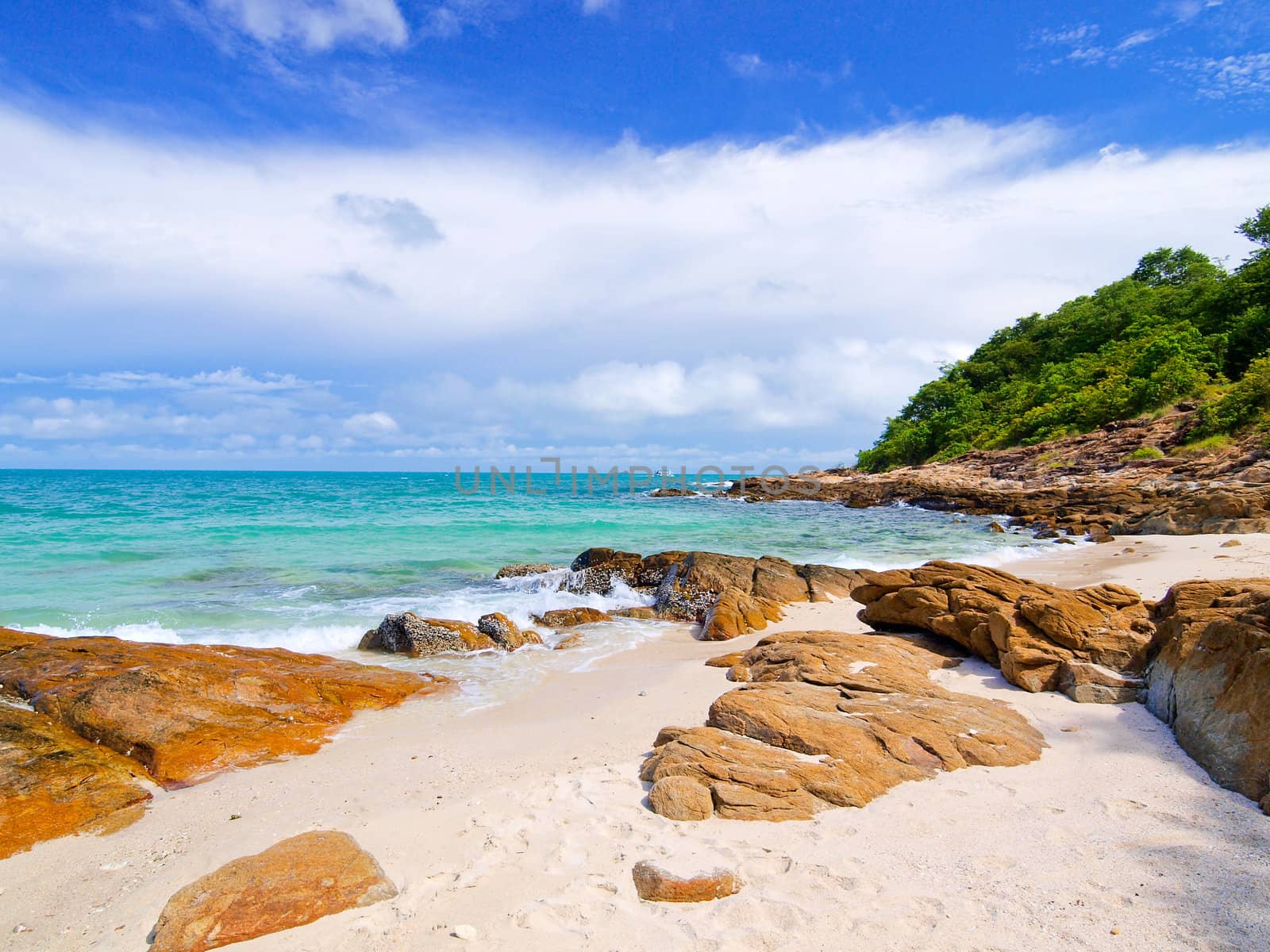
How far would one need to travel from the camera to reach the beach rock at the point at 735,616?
10945 mm

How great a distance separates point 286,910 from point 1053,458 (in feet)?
137

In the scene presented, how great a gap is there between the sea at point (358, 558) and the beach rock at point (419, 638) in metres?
0.29

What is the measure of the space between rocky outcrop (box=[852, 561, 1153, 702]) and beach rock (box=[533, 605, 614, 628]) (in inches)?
207

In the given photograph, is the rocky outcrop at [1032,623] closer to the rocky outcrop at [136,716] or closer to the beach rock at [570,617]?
the beach rock at [570,617]

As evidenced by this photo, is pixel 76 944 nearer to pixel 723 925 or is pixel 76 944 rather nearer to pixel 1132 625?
pixel 723 925

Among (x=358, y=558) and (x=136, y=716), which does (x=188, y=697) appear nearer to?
(x=136, y=716)

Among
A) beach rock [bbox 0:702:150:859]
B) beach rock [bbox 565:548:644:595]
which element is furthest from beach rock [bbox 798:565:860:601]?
beach rock [bbox 0:702:150:859]

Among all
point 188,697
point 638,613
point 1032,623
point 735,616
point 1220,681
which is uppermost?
point 1220,681

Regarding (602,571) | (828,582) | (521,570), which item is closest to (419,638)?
(602,571)

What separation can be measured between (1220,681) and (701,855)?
429 cm

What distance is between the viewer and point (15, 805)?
4648mm

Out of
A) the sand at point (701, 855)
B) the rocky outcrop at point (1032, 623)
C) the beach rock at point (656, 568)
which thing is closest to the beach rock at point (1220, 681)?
the sand at point (701, 855)

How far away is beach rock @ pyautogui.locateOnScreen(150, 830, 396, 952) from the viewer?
10.8 ft

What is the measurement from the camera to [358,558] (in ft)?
66.3
